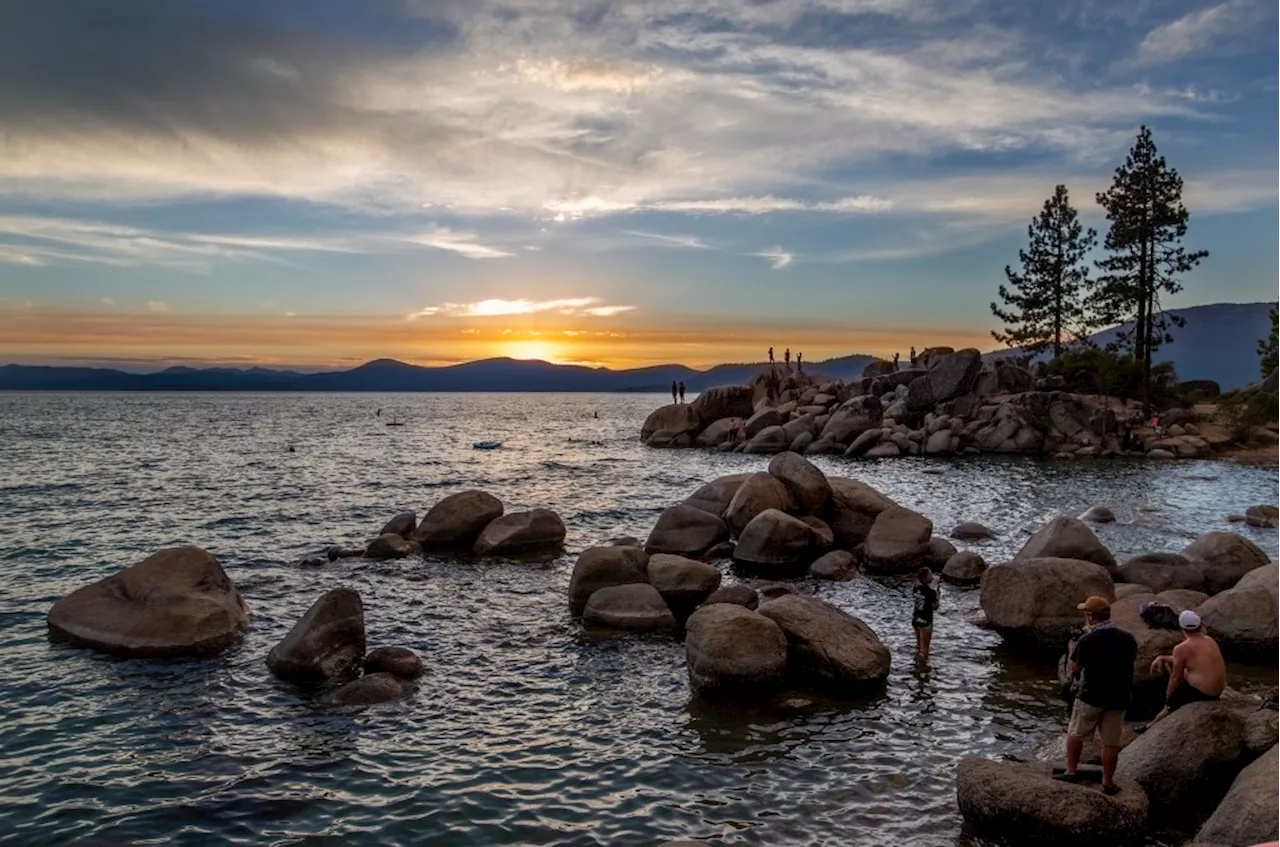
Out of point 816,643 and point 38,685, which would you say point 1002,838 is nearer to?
point 816,643

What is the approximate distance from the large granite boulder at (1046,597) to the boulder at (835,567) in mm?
6615

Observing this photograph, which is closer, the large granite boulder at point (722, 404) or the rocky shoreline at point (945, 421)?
the rocky shoreline at point (945, 421)

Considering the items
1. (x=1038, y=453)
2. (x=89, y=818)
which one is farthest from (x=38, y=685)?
(x=1038, y=453)

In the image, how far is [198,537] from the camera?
3158 cm

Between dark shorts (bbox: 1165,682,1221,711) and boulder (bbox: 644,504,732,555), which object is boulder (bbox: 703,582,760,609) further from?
dark shorts (bbox: 1165,682,1221,711)

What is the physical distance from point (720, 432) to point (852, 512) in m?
47.3

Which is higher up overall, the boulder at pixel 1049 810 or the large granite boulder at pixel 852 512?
the large granite boulder at pixel 852 512

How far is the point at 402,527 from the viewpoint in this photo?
30.1 meters

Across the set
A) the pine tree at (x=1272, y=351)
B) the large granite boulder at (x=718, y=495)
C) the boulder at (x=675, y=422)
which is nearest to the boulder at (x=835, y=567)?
the large granite boulder at (x=718, y=495)

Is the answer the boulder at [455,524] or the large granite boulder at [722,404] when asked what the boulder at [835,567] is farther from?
the large granite boulder at [722,404]

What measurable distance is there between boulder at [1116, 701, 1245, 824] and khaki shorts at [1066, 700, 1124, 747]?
0.75m

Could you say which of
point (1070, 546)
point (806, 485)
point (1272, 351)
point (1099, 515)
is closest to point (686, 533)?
point (806, 485)

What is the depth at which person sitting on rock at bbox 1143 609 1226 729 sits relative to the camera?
12047mm

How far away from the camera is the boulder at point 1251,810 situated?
921cm
